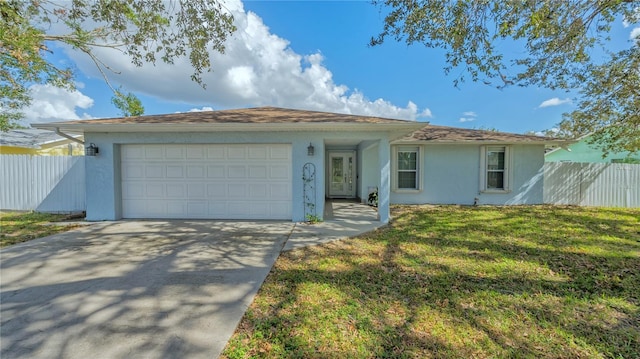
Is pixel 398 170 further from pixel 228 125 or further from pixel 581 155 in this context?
pixel 581 155

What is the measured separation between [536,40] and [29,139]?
887 inches

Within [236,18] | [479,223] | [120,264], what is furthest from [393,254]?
[236,18]

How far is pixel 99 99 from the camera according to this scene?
14492 millimetres

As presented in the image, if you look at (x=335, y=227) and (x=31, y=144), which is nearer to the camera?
(x=335, y=227)

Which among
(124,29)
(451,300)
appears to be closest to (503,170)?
(451,300)

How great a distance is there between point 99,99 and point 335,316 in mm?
18341

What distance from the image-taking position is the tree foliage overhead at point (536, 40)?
4.68 meters

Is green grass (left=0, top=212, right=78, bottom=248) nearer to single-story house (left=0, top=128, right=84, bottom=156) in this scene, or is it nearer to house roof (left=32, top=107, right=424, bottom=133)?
house roof (left=32, top=107, right=424, bottom=133)

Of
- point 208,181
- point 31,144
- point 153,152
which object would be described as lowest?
point 208,181

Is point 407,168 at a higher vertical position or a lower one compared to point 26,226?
higher

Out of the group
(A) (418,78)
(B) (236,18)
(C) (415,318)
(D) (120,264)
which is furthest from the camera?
(A) (418,78)

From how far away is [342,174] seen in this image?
12273 mm

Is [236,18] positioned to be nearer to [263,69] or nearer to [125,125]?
[125,125]

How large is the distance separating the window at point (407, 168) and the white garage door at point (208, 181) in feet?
16.4
